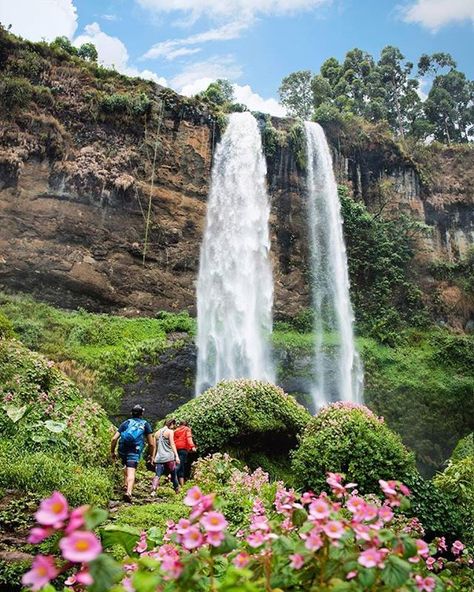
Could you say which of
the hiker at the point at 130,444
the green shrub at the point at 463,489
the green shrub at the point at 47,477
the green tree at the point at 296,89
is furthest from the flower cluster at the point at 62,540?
the green tree at the point at 296,89

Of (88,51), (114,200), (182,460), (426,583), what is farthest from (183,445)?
(88,51)

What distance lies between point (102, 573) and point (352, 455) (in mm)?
7402

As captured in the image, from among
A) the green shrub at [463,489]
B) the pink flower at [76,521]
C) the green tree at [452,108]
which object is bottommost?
the green shrub at [463,489]

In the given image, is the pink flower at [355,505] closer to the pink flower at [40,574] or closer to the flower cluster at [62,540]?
the flower cluster at [62,540]

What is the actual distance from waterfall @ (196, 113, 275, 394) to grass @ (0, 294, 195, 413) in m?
1.54

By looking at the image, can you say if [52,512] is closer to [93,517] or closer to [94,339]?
[93,517]

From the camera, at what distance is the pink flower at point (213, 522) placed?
1693 mm

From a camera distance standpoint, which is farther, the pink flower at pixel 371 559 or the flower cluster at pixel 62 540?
the pink flower at pixel 371 559

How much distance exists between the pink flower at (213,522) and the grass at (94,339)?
631 inches

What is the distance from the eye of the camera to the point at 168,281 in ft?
78.5

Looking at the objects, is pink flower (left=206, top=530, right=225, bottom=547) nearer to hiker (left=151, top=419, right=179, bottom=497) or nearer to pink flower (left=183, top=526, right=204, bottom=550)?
pink flower (left=183, top=526, right=204, bottom=550)

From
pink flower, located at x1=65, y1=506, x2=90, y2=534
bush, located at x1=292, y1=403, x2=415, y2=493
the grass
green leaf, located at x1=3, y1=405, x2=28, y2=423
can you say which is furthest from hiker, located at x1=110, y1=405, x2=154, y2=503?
the grass

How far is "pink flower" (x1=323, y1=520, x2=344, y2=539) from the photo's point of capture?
5.42ft

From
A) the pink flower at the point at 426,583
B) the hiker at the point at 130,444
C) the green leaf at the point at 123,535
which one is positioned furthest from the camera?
the hiker at the point at 130,444
